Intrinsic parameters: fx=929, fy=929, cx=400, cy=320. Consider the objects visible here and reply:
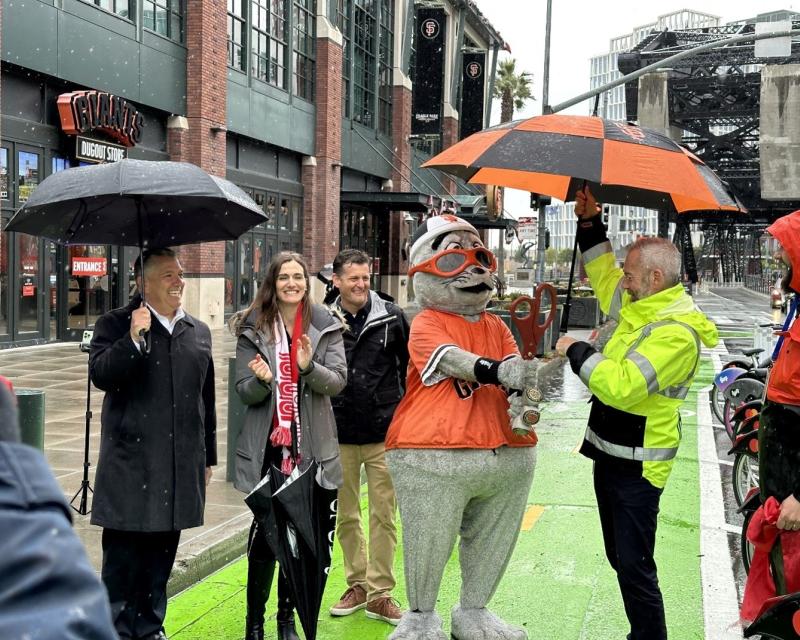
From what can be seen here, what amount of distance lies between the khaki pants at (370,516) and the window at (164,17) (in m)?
17.0

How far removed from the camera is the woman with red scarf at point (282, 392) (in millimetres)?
4441

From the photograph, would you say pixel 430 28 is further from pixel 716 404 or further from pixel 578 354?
pixel 578 354

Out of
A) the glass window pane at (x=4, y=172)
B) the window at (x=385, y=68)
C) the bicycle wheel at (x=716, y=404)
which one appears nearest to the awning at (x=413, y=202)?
the window at (x=385, y=68)

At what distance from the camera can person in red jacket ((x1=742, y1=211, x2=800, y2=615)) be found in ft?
12.6

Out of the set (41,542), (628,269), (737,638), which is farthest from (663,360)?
(41,542)

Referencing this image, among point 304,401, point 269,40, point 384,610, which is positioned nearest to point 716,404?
point 384,610

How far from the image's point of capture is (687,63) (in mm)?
34062

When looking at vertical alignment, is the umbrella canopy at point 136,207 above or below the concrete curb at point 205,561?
above

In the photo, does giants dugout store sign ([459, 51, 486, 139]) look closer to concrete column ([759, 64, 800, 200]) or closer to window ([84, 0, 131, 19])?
concrete column ([759, 64, 800, 200])

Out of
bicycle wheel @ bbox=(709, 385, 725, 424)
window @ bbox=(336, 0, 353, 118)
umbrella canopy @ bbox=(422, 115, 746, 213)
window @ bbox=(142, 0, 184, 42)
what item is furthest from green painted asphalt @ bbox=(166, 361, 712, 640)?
window @ bbox=(336, 0, 353, 118)

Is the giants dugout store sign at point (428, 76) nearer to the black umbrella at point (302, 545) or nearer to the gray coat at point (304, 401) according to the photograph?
the gray coat at point (304, 401)

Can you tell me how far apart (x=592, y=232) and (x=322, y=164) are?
24.7 meters

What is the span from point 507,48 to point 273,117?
24693 millimetres

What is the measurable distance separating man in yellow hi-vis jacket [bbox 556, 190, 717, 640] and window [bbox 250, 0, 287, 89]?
2204 cm
